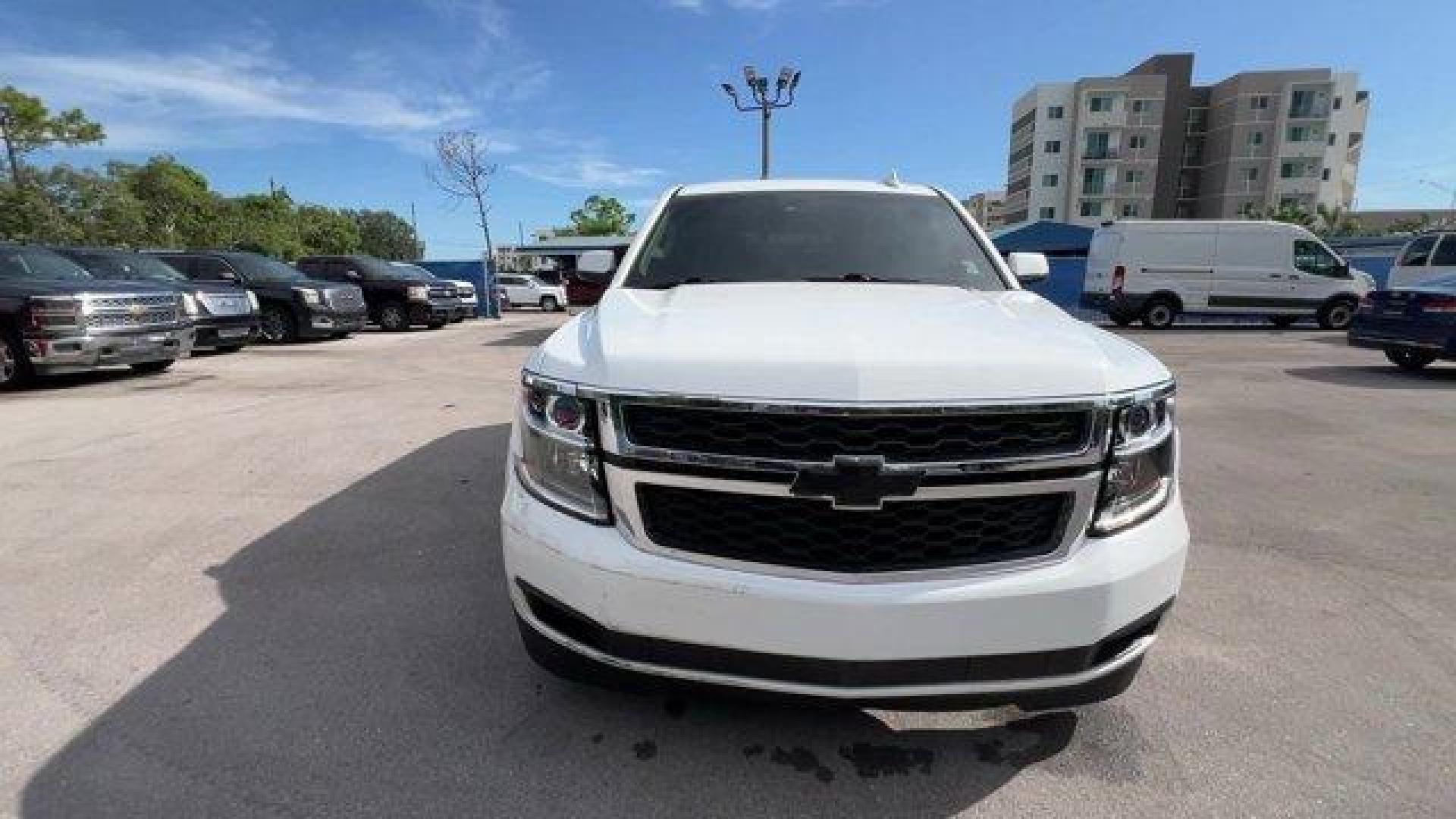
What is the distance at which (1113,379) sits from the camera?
6.02ft

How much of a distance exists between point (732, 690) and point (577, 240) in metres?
65.6

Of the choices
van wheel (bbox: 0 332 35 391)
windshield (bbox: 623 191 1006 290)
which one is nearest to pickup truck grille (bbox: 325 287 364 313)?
van wheel (bbox: 0 332 35 391)

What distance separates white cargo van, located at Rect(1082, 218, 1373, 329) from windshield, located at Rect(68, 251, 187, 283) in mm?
19225

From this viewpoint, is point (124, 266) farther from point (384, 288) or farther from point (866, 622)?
point (866, 622)

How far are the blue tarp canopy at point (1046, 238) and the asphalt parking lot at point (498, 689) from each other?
85.6 feet

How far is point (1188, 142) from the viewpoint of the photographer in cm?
6619

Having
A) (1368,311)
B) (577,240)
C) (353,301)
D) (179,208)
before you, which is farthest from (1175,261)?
(179,208)

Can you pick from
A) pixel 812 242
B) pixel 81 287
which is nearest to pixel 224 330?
pixel 81 287

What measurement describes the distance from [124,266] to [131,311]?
334 cm

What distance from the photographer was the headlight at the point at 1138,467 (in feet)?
6.06

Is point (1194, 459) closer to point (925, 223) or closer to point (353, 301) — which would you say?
point (925, 223)

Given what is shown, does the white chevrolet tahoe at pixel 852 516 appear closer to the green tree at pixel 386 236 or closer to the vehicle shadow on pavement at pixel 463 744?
the vehicle shadow on pavement at pixel 463 744

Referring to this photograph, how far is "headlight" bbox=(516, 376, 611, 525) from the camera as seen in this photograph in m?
1.87

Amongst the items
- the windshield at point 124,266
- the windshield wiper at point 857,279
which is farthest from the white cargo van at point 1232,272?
the windshield at point 124,266
